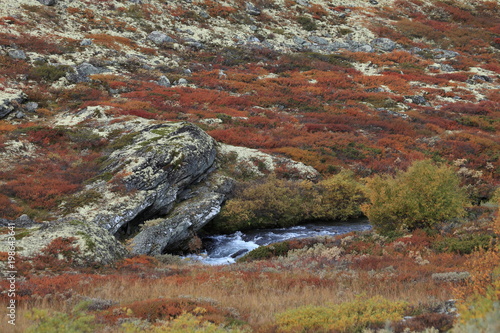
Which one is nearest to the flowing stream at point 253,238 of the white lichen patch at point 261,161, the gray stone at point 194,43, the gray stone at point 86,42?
the white lichen patch at point 261,161

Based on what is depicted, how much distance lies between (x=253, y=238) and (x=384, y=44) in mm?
59309

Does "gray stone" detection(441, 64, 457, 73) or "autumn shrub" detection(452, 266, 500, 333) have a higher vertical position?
"autumn shrub" detection(452, 266, 500, 333)

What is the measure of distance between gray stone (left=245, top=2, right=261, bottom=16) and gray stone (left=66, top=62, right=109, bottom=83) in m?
35.4

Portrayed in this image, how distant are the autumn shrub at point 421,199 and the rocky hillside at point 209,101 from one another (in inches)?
366

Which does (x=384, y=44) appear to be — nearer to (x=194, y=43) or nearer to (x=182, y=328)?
(x=194, y=43)

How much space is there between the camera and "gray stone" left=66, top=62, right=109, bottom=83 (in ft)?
130

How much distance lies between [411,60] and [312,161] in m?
45.0

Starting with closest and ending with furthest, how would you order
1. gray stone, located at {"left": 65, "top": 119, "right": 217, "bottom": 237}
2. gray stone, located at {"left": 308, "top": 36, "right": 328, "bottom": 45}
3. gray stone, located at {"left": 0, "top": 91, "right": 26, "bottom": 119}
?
gray stone, located at {"left": 65, "top": 119, "right": 217, "bottom": 237}, gray stone, located at {"left": 0, "top": 91, "right": 26, "bottom": 119}, gray stone, located at {"left": 308, "top": 36, "right": 328, "bottom": 45}

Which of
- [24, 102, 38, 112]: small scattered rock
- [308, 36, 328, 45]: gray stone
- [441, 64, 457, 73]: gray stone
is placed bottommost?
[24, 102, 38, 112]: small scattered rock

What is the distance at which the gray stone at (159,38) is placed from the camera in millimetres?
54978

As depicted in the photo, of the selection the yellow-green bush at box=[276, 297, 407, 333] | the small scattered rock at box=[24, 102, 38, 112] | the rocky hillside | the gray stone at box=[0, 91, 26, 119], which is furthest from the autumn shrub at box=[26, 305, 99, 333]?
the small scattered rock at box=[24, 102, 38, 112]

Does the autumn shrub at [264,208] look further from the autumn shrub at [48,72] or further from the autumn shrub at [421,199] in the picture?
the autumn shrub at [48,72]

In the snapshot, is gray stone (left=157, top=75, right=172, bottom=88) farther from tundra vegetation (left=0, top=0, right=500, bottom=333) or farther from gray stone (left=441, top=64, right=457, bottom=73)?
gray stone (left=441, top=64, right=457, bottom=73)

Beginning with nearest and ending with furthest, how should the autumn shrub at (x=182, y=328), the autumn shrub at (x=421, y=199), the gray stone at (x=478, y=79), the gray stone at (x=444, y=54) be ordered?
the autumn shrub at (x=182, y=328) < the autumn shrub at (x=421, y=199) < the gray stone at (x=478, y=79) < the gray stone at (x=444, y=54)
